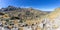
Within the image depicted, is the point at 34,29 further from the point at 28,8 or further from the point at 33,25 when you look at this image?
the point at 28,8

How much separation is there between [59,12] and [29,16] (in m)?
0.54

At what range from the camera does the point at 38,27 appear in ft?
10.4

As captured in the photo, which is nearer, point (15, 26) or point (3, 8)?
point (15, 26)

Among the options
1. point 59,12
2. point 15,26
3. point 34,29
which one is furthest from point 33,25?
point 59,12

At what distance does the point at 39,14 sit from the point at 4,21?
0.63 metres

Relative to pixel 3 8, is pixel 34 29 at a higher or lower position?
lower

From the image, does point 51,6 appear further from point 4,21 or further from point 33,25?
point 4,21

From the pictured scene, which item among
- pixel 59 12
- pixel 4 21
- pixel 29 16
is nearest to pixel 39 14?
pixel 29 16

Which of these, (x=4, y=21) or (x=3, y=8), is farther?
(x=3, y=8)

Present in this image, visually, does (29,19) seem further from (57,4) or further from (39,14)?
(57,4)

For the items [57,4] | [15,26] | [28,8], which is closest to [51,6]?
[57,4]

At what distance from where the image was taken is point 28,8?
132 inches

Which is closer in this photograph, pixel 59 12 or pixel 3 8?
pixel 59 12

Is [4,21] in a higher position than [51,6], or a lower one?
lower
